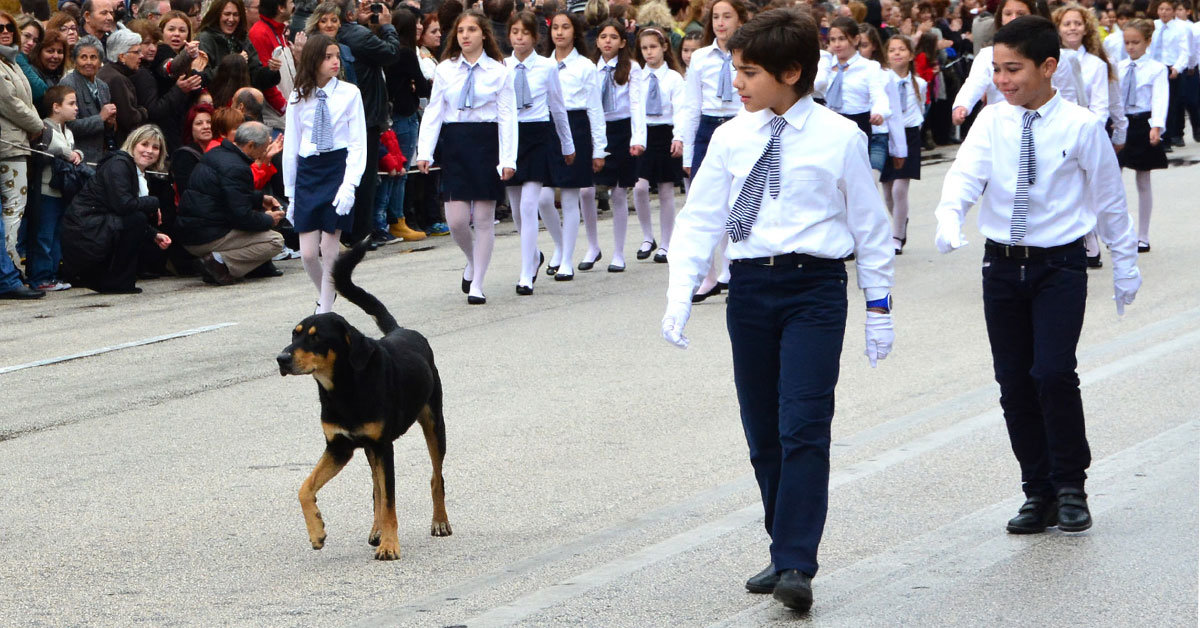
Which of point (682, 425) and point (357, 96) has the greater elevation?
point (357, 96)

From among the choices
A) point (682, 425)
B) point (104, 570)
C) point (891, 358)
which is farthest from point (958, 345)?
point (104, 570)

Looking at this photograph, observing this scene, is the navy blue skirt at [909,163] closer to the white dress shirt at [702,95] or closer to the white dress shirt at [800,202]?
the white dress shirt at [702,95]

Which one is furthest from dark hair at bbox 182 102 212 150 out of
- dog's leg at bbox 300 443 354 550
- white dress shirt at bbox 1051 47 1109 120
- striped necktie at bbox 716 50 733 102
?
dog's leg at bbox 300 443 354 550

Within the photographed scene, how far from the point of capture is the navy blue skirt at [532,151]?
12.9 m

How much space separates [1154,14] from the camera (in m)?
24.1

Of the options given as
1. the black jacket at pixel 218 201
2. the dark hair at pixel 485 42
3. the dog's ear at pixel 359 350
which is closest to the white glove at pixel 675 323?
the dog's ear at pixel 359 350

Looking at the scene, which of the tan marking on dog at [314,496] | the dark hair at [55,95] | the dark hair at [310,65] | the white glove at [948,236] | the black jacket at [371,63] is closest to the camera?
the white glove at [948,236]

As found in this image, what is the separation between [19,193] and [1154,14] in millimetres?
16782

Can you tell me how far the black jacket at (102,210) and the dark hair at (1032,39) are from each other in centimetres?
854

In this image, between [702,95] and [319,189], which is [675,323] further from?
[702,95]

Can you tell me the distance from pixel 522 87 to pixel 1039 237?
7225 mm

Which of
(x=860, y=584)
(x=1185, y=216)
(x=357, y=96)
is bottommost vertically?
(x=1185, y=216)

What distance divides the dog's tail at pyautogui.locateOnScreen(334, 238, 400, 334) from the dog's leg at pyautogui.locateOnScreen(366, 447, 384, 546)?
30.3 inches

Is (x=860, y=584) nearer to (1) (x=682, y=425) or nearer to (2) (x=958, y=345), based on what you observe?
(1) (x=682, y=425)
